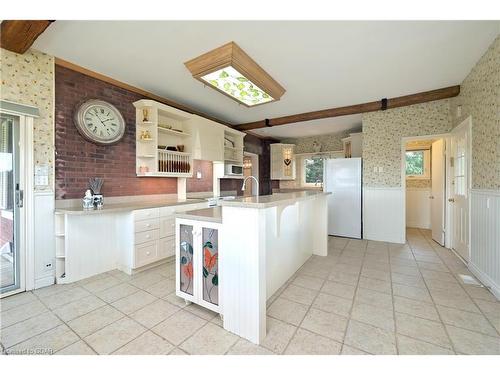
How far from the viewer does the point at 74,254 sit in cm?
253

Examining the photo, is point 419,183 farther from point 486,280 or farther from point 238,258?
point 238,258

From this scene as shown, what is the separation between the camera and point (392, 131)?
4.10m

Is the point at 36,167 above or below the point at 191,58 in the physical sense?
below

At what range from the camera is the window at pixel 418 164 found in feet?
17.8

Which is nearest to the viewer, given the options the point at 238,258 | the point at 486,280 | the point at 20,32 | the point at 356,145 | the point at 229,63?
the point at 238,258

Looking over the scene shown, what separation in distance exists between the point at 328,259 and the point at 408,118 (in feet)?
9.80

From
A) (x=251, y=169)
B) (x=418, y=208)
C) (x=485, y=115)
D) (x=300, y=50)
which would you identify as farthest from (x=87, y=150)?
(x=418, y=208)

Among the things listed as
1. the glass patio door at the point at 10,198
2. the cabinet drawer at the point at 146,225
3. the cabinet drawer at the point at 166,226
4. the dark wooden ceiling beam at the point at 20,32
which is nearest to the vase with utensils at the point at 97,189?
the cabinet drawer at the point at 146,225

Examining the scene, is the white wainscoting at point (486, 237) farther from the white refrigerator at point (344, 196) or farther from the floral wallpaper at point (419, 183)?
the floral wallpaper at point (419, 183)

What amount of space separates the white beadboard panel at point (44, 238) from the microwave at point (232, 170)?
2.93 meters

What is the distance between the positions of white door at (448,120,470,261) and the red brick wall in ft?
15.5

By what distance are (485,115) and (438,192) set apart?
79.9 inches
